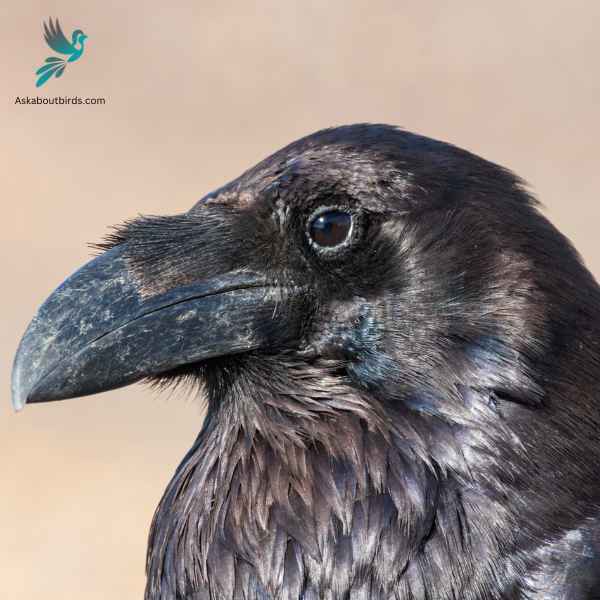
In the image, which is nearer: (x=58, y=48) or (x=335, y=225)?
(x=335, y=225)

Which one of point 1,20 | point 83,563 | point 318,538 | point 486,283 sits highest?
point 1,20

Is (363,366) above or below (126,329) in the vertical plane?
below

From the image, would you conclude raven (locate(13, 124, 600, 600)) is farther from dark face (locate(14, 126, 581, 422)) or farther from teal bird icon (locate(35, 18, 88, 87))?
teal bird icon (locate(35, 18, 88, 87))

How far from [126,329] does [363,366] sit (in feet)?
2.36

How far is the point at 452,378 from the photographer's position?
4.11m

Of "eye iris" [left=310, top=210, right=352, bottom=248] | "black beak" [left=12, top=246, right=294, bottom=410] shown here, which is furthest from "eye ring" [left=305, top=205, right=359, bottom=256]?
"black beak" [left=12, top=246, right=294, bottom=410]

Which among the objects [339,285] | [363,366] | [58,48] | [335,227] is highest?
[58,48]

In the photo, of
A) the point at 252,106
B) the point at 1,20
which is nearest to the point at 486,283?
the point at 252,106

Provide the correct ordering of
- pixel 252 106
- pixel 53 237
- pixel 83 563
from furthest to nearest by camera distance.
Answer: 1. pixel 252 106
2. pixel 53 237
3. pixel 83 563

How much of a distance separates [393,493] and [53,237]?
10190 millimetres

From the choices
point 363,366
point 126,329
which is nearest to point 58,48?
point 126,329

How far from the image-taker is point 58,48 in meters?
16.2

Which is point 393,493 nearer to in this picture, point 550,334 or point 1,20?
point 550,334

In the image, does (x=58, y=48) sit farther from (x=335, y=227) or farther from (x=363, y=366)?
(x=363, y=366)
